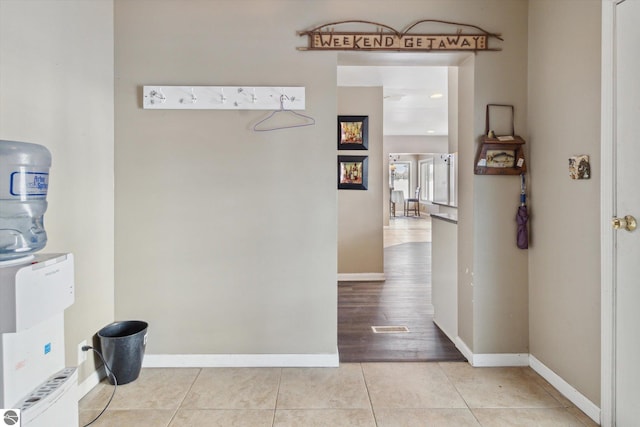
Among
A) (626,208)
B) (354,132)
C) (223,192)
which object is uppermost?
(354,132)

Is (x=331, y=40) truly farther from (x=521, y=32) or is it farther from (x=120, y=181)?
(x=120, y=181)

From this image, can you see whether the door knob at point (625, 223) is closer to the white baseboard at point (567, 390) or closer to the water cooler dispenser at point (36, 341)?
the white baseboard at point (567, 390)

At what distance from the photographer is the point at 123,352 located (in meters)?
2.22

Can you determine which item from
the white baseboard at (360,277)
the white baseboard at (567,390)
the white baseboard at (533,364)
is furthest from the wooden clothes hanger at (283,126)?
the white baseboard at (360,277)

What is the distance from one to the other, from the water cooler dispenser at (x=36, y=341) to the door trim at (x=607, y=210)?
2.38 metres

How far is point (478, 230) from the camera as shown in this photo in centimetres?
248

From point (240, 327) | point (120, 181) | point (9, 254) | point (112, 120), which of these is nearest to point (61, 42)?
point (112, 120)

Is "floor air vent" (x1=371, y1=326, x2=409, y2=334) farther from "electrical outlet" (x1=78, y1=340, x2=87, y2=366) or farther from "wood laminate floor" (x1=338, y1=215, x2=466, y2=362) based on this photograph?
"electrical outlet" (x1=78, y1=340, x2=87, y2=366)

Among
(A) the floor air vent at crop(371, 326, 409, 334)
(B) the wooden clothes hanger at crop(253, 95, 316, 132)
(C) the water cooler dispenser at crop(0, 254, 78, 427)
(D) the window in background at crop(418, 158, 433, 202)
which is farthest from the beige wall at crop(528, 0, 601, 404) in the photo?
(D) the window in background at crop(418, 158, 433, 202)

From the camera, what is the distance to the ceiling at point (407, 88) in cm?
423

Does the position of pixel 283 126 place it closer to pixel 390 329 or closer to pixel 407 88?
pixel 390 329

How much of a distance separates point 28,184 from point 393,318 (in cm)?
286

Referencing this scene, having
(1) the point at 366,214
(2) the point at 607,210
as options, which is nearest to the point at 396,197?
(1) the point at 366,214

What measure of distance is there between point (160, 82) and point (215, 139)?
520 mm
